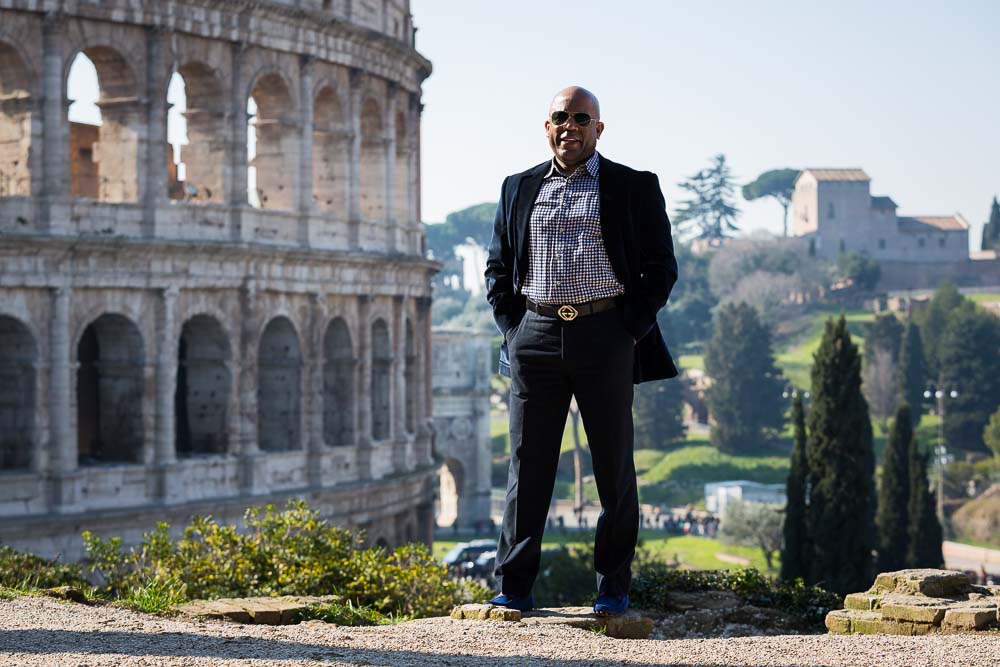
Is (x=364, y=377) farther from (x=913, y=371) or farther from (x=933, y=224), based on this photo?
(x=933, y=224)

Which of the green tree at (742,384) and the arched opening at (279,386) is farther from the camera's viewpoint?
the green tree at (742,384)

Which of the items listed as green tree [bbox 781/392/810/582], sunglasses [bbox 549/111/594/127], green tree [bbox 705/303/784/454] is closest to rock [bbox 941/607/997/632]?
sunglasses [bbox 549/111/594/127]

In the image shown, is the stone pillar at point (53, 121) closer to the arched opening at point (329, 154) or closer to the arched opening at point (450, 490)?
the arched opening at point (329, 154)

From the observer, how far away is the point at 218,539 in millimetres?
18750

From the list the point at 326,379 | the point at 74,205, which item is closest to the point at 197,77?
the point at 74,205

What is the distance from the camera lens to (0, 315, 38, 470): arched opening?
89.9ft

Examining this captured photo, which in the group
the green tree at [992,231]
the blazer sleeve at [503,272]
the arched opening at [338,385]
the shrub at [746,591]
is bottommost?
the shrub at [746,591]

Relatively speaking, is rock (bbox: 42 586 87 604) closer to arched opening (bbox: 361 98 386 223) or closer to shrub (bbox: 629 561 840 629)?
shrub (bbox: 629 561 840 629)

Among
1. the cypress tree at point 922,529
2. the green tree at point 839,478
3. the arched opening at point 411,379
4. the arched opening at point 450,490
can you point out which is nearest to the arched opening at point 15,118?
the arched opening at point 411,379

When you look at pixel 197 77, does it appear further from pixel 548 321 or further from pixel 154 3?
pixel 548 321

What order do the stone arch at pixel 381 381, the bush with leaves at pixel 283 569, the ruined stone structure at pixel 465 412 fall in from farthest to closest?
the ruined stone structure at pixel 465 412 → the stone arch at pixel 381 381 → the bush with leaves at pixel 283 569

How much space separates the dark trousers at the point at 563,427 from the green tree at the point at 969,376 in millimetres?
76534

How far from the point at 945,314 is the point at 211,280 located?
75983 millimetres

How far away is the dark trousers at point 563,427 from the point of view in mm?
9367
